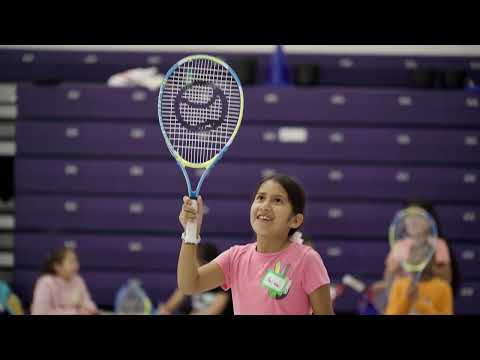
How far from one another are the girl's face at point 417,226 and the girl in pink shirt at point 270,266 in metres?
2.73

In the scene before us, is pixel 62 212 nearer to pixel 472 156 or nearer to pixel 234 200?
pixel 234 200

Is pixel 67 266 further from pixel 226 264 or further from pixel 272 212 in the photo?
pixel 272 212

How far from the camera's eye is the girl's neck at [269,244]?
2.77 m

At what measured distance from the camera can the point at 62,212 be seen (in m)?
7.51

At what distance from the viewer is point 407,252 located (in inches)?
210

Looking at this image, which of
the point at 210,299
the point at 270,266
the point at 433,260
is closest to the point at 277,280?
the point at 270,266

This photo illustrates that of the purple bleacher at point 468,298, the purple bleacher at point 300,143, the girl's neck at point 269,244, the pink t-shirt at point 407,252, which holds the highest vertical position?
the purple bleacher at point 300,143

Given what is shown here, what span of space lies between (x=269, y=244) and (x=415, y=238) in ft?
9.19

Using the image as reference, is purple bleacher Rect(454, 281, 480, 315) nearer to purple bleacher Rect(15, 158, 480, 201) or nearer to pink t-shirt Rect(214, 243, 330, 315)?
purple bleacher Rect(15, 158, 480, 201)

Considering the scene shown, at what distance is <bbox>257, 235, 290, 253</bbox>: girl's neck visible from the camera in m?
2.77

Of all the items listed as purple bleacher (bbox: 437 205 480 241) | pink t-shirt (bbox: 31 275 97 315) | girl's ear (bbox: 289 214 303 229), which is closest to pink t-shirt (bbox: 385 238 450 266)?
purple bleacher (bbox: 437 205 480 241)

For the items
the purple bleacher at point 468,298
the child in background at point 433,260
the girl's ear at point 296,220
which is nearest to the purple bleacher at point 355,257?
the purple bleacher at point 468,298

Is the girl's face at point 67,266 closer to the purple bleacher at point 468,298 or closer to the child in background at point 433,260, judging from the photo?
the child in background at point 433,260

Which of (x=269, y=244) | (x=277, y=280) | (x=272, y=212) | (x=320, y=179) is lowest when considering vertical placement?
(x=277, y=280)
